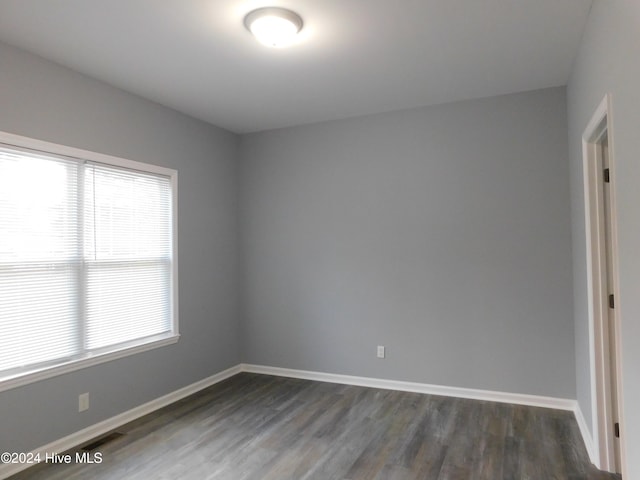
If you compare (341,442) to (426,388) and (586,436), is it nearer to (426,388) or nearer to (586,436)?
(426,388)

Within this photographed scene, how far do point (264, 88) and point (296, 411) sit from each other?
2868 mm

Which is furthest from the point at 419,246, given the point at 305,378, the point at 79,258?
the point at 79,258

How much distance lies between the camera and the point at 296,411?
144 inches

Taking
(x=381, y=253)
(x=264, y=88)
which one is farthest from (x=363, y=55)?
(x=381, y=253)

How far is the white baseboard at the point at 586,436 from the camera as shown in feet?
8.70

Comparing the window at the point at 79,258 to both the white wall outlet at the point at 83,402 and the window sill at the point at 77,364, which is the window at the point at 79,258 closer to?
the window sill at the point at 77,364

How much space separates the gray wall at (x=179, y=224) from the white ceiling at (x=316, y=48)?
197 millimetres

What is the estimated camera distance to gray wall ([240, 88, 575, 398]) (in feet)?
11.9

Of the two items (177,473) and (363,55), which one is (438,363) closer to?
(177,473)

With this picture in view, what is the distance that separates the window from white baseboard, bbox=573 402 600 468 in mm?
3475

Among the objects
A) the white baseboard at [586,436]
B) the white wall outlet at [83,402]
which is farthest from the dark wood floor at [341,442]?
the white wall outlet at [83,402]

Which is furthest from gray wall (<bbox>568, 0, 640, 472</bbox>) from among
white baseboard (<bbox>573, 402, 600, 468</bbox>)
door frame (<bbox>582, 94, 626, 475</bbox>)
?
white baseboard (<bbox>573, 402, 600, 468</bbox>)

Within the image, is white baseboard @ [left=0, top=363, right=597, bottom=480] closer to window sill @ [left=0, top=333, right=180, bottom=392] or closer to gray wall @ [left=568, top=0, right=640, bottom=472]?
window sill @ [left=0, top=333, right=180, bottom=392]

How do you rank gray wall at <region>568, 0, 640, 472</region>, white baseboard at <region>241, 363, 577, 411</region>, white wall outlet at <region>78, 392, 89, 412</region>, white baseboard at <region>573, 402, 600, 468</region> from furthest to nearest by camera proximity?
white baseboard at <region>241, 363, 577, 411</region>, white wall outlet at <region>78, 392, 89, 412</region>, white baseboard at <region>573, 402, 600, 468</region>, gray wall at <region>568, 0, 640, 472</region>
